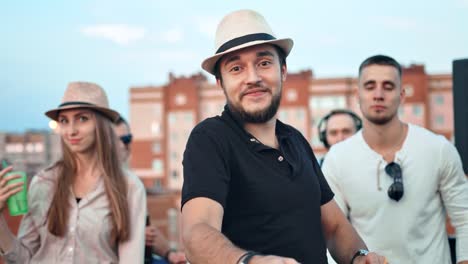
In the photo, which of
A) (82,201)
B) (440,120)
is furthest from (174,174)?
(82,201)

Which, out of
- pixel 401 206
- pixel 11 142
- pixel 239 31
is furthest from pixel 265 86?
pixel 11 142

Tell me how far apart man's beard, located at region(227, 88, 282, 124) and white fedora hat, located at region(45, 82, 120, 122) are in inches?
74.0

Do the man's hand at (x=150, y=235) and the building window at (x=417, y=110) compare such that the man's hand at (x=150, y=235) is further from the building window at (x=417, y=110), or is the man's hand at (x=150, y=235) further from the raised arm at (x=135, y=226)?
the building window at (x=417, y=110)

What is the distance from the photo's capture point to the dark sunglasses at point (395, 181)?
3.48 metres

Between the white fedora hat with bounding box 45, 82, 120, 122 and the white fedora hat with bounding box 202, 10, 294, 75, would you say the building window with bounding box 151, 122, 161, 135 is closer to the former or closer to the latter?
the white fedora hat with bounding box 45, 82, 120, 122

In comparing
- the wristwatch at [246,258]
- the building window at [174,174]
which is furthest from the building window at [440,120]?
the wristwatch at [246,258]

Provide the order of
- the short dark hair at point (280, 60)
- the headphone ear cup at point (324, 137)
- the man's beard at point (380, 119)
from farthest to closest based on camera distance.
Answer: the headphone ear cup at point (324, 137), the man's beard at point (380, 119), the short dark hair at point (280, 60)

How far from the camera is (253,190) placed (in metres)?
1.94

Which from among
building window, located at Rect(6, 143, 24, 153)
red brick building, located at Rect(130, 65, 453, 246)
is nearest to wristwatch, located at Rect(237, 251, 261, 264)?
red brick building, located at Rect(130, 65, 453, 246)

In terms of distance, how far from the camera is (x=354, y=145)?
380cm

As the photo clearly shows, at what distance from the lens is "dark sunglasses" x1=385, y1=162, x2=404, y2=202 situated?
348 centimetres

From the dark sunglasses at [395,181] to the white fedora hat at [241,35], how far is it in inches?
60.7

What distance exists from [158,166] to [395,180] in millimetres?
65934

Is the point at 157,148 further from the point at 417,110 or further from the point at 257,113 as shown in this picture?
the point at 257,113
